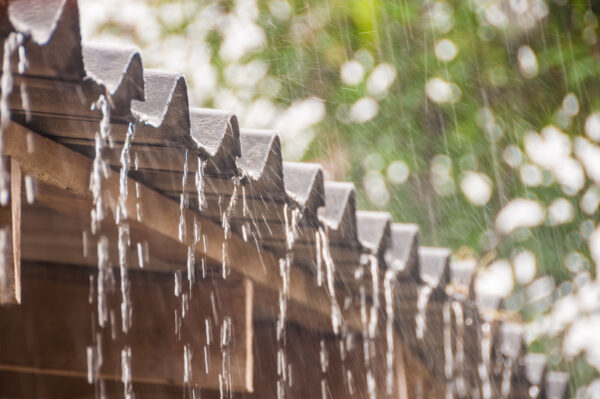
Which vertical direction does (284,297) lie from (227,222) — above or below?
below

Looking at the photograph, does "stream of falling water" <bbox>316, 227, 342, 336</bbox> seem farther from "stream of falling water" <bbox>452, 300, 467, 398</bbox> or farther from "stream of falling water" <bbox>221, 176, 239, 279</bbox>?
"stream of falling water" <bbox>452, 300, 467, 398</bbox>

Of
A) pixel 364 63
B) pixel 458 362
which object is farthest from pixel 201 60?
pixel 458 362

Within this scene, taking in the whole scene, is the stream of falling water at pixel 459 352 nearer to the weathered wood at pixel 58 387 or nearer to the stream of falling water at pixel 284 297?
the stream of falling water at pixel 284 297

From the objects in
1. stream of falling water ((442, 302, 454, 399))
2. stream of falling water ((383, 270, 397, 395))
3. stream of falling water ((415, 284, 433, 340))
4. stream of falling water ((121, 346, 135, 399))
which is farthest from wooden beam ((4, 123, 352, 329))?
stream of falling water ((442, 302, 454, 399))

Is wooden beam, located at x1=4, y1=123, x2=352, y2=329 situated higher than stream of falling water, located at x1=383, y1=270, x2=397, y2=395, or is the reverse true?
wooden beam, located at x1=4, y1=123, x2=352, y2=329

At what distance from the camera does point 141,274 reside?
3.35 m

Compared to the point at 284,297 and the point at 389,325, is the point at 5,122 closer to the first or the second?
the point at 284,297

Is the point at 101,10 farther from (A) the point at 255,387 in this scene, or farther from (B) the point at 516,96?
(A) the point at 255,387

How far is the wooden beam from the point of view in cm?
198

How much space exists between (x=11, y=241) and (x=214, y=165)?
55 cm

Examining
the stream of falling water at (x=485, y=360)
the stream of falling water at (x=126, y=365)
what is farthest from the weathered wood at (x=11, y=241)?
the stream of falling water at (x=485, y=360)

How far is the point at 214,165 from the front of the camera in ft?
7.05

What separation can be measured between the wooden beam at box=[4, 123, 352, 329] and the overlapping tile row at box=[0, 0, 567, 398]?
0.04 metres

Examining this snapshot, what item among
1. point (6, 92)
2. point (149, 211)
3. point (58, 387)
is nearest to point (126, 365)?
point (58, 387)
